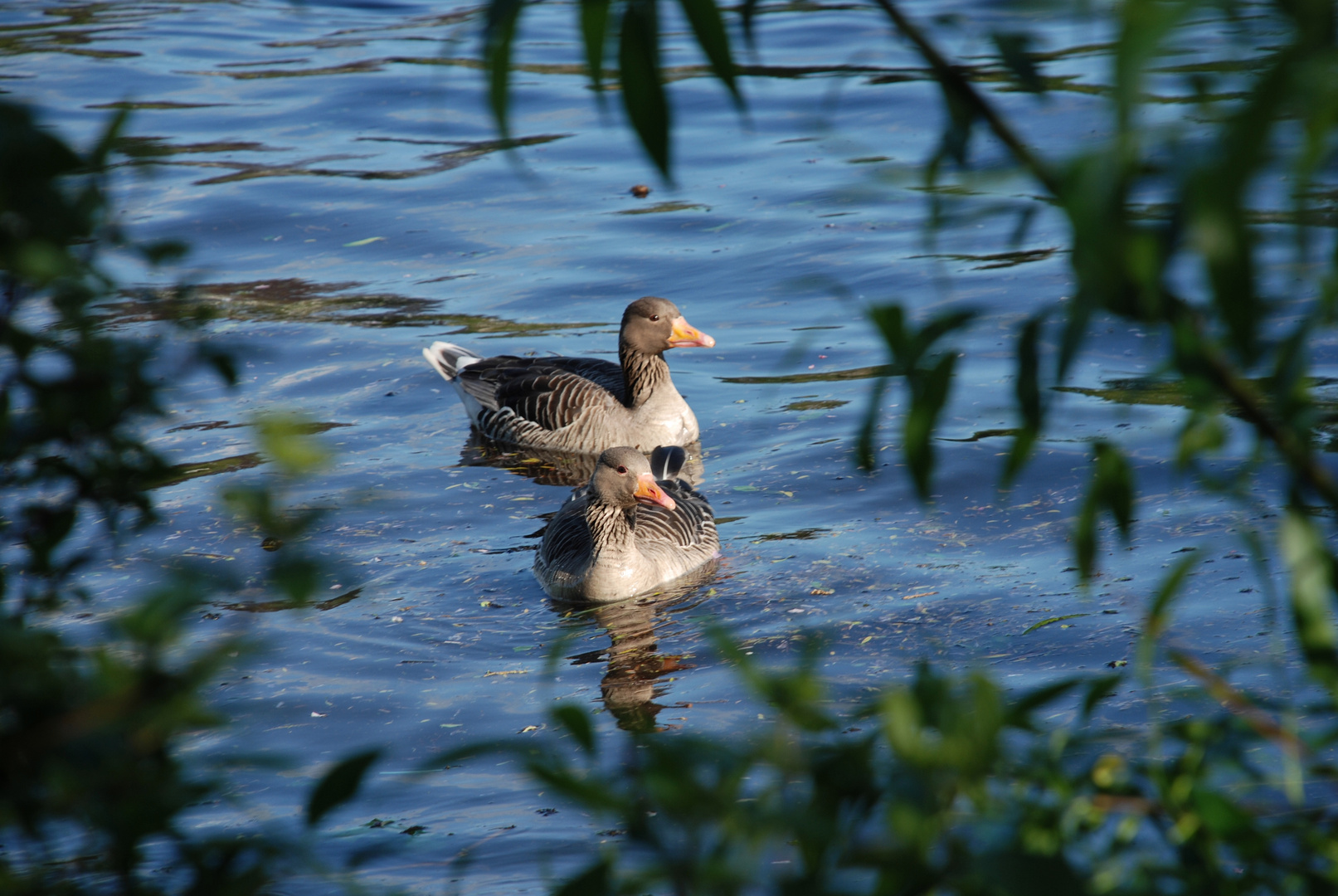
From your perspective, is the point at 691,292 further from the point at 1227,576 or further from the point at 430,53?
the point at 430,53

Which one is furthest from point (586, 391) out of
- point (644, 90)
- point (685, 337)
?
point (644, 90)

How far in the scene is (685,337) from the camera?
991cm

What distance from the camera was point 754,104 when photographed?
54.0 ft

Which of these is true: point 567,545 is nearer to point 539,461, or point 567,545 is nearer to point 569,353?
point 539,461

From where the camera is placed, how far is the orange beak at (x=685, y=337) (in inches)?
388

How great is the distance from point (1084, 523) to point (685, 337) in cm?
840

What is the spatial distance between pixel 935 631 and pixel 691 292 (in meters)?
6.16

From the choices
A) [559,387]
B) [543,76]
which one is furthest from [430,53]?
[559,387]

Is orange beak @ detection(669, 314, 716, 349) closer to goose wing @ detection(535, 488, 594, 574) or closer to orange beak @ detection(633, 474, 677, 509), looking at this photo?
orange beak @ detection(633, 474, 677, 509)

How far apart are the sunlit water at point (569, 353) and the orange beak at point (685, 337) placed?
2.07 ft

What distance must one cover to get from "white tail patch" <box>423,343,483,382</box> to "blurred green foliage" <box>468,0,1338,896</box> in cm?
896

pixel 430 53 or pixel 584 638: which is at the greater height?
pixel 430 53

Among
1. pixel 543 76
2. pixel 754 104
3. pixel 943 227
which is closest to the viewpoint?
pixel 943 227

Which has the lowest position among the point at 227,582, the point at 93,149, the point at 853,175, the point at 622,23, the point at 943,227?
Answer: the point at 853,175
